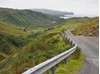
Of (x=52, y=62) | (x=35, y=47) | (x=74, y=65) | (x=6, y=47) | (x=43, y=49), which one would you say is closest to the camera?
(x=52, y=62)

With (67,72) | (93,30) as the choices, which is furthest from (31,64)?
(93,30)

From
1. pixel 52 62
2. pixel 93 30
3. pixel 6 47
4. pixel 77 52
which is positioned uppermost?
pixel 52 62

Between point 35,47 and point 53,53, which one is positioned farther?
point 35,47

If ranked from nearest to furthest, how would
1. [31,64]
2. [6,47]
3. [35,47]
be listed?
[31,64]
[35,47]
[6,47]

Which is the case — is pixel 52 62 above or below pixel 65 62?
above

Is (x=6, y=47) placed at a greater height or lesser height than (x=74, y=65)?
lesser

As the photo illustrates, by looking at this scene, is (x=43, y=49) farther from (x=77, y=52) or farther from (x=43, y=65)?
(x=43, y=65)

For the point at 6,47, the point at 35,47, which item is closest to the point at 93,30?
the point at 35,47

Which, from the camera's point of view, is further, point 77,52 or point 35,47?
point 35,47

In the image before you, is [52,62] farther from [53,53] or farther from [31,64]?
[53,53]

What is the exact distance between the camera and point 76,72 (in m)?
12.6

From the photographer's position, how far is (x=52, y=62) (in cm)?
1052

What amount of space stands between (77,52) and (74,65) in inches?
173

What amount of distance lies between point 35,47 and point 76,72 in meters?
15.4
